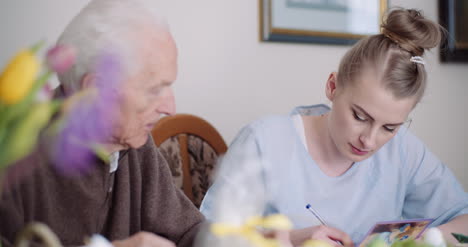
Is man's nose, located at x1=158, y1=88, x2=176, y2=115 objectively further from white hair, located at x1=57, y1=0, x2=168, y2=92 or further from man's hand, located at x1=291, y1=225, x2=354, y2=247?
man's hand, located at x1=291, y1=225, x2=354, y2=247

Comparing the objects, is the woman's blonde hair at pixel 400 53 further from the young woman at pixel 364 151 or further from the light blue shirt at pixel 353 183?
the light blue shirt at pixel 353 183

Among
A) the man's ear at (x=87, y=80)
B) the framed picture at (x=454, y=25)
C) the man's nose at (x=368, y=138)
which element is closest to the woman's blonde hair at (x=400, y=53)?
the man's nose at (x=368, y=138)

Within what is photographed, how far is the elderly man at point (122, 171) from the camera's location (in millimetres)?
737

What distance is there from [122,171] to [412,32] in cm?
89

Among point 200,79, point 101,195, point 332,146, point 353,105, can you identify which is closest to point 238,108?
point 200,79

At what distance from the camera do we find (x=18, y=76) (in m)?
0.40

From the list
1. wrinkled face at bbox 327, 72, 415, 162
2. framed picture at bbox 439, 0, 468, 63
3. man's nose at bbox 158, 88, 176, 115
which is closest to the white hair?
man's nose at bbox 158, 88, 176, 115

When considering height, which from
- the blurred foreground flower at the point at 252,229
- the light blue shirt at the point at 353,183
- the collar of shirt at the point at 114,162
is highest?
the blurred foreground flower at the point at 252,229

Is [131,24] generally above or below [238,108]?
above

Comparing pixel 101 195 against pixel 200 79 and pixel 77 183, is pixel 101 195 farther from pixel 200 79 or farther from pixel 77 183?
pixel 200 79

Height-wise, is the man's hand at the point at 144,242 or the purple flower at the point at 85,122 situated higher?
the purple flower at the point at 85,122

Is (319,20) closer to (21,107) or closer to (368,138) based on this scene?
(368,138)

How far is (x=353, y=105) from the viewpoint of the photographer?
1379 mm

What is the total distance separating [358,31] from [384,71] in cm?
95
